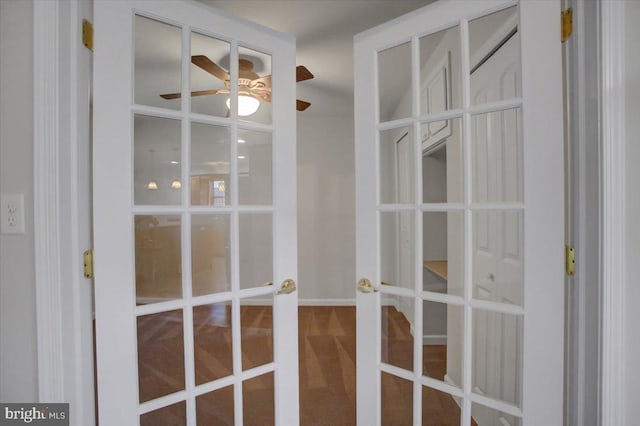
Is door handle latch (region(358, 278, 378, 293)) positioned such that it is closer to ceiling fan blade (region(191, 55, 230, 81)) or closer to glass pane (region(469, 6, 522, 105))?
glass pane (region(469, 6, 522, 105))

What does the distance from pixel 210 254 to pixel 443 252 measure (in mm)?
975

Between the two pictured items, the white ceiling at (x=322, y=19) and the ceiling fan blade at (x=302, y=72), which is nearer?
the white ceiling at (x=322, y=19)

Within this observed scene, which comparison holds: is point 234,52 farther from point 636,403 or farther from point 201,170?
point 636,403

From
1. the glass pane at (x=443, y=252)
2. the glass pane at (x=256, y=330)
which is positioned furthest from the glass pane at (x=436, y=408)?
the glass pane at (x=256, y=330)

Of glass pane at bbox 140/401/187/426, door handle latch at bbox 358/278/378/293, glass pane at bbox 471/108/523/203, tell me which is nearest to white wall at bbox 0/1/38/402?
glass pane at bbox 140/401/187/426

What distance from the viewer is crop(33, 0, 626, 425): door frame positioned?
0.87 m

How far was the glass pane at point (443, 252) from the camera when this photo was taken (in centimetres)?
120

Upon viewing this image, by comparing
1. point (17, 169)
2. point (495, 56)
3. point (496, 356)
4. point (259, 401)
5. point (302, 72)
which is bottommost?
point (259, 401)

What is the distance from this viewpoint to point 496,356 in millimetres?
1160

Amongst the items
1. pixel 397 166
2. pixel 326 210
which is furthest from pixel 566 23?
pixel 326 210

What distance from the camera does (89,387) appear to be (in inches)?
41.0

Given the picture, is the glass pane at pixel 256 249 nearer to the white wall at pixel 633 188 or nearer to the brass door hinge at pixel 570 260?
the brass door hinge at pixel 570 260

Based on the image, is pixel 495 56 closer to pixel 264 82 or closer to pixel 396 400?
pixel 264 82

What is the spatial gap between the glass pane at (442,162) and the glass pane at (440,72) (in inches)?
3.1
